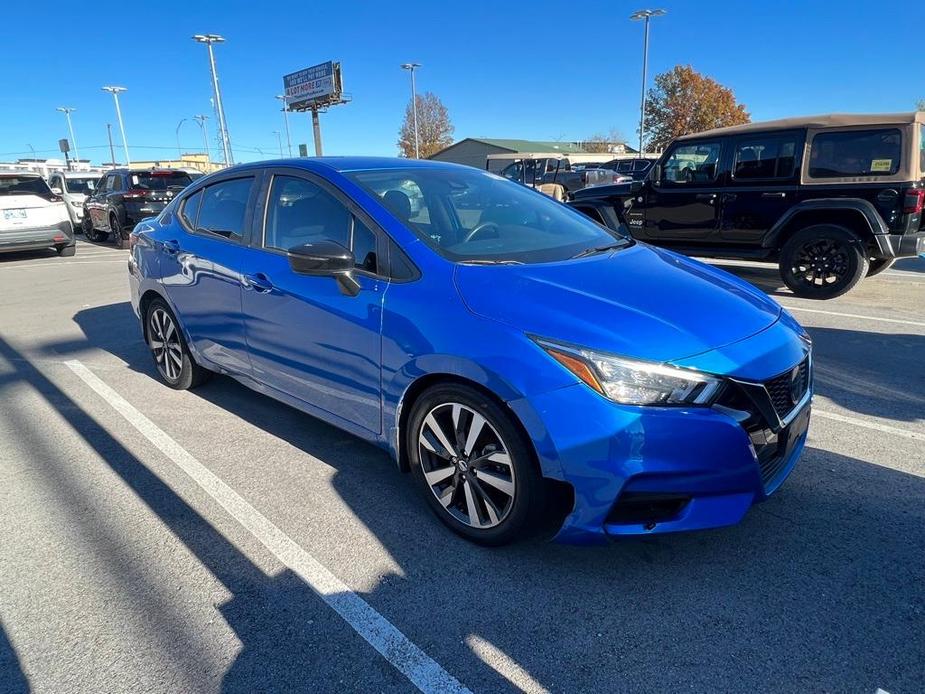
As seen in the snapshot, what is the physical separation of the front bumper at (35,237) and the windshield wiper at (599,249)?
12860mm

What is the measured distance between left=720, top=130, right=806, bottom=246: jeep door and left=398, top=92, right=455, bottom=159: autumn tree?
61.9 meters

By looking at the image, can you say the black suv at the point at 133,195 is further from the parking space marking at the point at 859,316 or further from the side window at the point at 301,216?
the parking space marking at the point at 859,316

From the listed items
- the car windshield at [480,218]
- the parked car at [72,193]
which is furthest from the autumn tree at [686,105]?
the car windshield at [480,218]

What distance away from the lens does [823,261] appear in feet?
23.7

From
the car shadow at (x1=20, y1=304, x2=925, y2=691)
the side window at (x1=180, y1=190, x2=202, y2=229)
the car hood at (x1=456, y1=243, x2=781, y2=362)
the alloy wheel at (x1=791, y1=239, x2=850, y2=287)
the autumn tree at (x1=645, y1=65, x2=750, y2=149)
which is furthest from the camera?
the autumn tree at (x1=645, y1=65, x2=750, y2=149)

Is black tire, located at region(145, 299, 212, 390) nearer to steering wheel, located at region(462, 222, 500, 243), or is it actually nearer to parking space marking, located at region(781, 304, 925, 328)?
steering wheel, located at region(462, 222, 500, 243)

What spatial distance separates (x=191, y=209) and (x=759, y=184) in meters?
6.50

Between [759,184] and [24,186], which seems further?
[24,186]

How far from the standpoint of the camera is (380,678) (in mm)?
2027

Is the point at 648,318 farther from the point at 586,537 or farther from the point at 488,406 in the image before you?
the point at 586,537

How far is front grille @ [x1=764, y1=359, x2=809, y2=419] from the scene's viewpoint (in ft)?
7.80

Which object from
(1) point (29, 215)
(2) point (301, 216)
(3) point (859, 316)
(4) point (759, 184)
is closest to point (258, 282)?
(2) point (301, 216)

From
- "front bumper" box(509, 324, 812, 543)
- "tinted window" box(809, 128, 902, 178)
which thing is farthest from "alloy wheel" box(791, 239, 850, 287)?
"front bumper" box(509, 324, 812, 543)

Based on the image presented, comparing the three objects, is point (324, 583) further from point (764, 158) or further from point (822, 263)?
point (764, 158)
